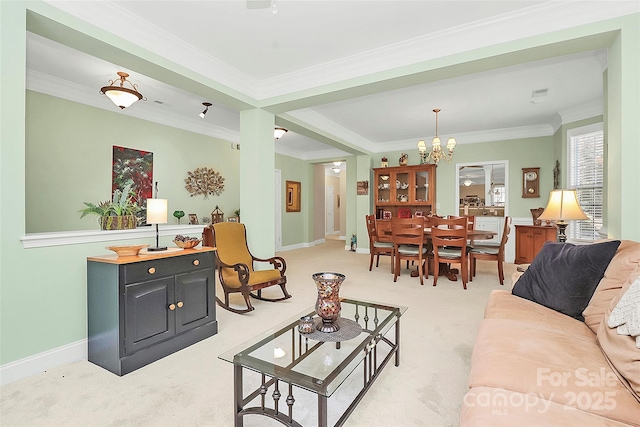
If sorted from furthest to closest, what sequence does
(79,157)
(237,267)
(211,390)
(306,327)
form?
(79,157) → (237,267) → (211,390) → (306,327)

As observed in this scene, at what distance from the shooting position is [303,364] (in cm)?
143

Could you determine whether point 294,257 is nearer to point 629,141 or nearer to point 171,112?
point 171,112

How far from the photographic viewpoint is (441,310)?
3221 mm

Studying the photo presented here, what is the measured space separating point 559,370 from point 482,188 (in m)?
6.04

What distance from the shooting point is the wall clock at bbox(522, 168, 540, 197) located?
231 inches

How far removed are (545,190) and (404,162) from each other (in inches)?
107

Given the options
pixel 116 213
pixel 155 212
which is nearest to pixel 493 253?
pixel 155 212

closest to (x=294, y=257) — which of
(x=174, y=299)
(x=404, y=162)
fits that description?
(x=404, y=162)

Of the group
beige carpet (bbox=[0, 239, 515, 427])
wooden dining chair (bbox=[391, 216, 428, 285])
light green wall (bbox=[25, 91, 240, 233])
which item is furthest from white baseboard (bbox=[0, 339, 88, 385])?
wooden dining chair (bbox=[391, 216, 428, 285])

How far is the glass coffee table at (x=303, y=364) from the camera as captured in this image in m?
1.30

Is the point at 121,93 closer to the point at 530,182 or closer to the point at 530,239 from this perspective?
the point at 530,239

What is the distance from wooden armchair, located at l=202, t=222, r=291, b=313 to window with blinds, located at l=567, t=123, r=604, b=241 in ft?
14.9

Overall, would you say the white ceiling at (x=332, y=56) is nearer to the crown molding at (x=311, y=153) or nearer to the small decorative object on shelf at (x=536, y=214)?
the small decorative object on shelf at (x=536, y=214)

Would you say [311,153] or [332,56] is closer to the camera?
[332,56]
